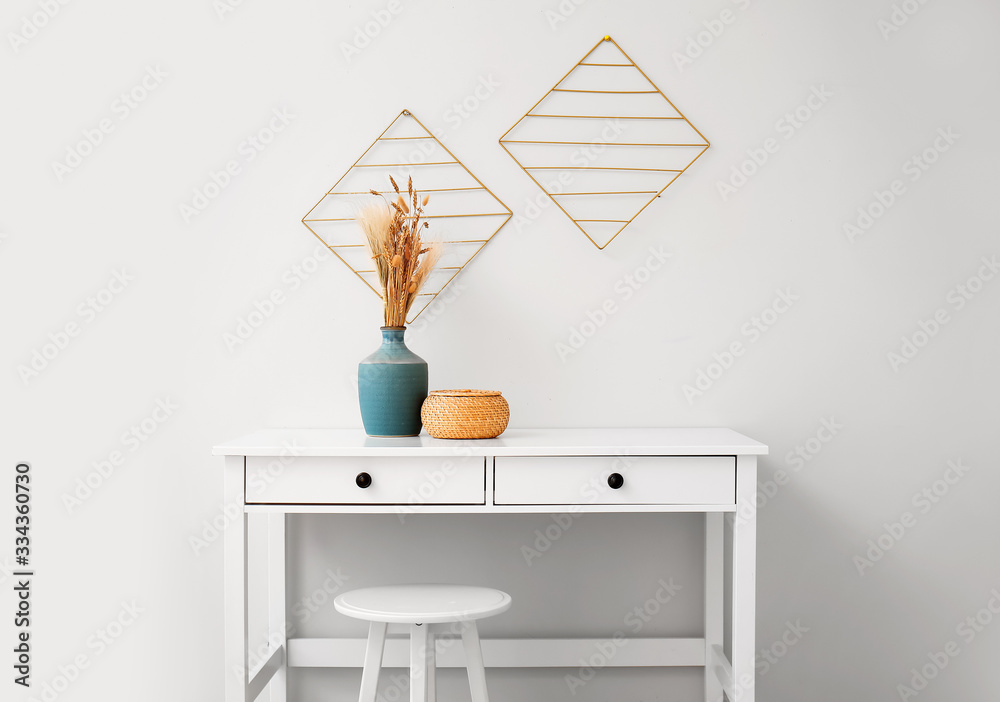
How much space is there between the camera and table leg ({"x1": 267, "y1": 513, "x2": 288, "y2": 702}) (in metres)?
2.01

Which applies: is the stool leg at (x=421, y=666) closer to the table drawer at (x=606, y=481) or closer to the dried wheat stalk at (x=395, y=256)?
the table drawer at (x=606, y=481)

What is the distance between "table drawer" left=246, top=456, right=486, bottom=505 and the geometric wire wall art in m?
0.76

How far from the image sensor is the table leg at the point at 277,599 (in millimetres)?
2006

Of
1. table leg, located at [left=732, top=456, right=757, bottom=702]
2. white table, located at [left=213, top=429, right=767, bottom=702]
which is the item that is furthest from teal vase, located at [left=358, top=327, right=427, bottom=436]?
table leg, located at [left=732, top=456, right=757, bottom=702]

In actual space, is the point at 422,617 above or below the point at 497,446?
below

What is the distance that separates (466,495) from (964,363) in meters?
1.39

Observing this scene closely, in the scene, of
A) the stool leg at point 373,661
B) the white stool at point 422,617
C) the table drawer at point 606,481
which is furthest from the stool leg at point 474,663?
the table drawer at point 606,481

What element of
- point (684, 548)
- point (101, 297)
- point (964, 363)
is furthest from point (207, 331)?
point (964, 363)

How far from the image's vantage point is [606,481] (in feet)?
5.42

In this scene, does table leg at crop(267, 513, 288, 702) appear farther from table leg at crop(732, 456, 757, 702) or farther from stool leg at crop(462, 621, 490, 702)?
table leg at crop(732, 456, 757, 702)

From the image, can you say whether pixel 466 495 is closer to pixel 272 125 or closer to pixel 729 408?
pixel 729 408

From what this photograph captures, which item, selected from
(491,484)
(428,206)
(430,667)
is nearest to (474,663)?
(430,667)

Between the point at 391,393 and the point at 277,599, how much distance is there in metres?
0.67

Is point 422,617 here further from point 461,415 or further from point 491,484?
point 461,415
